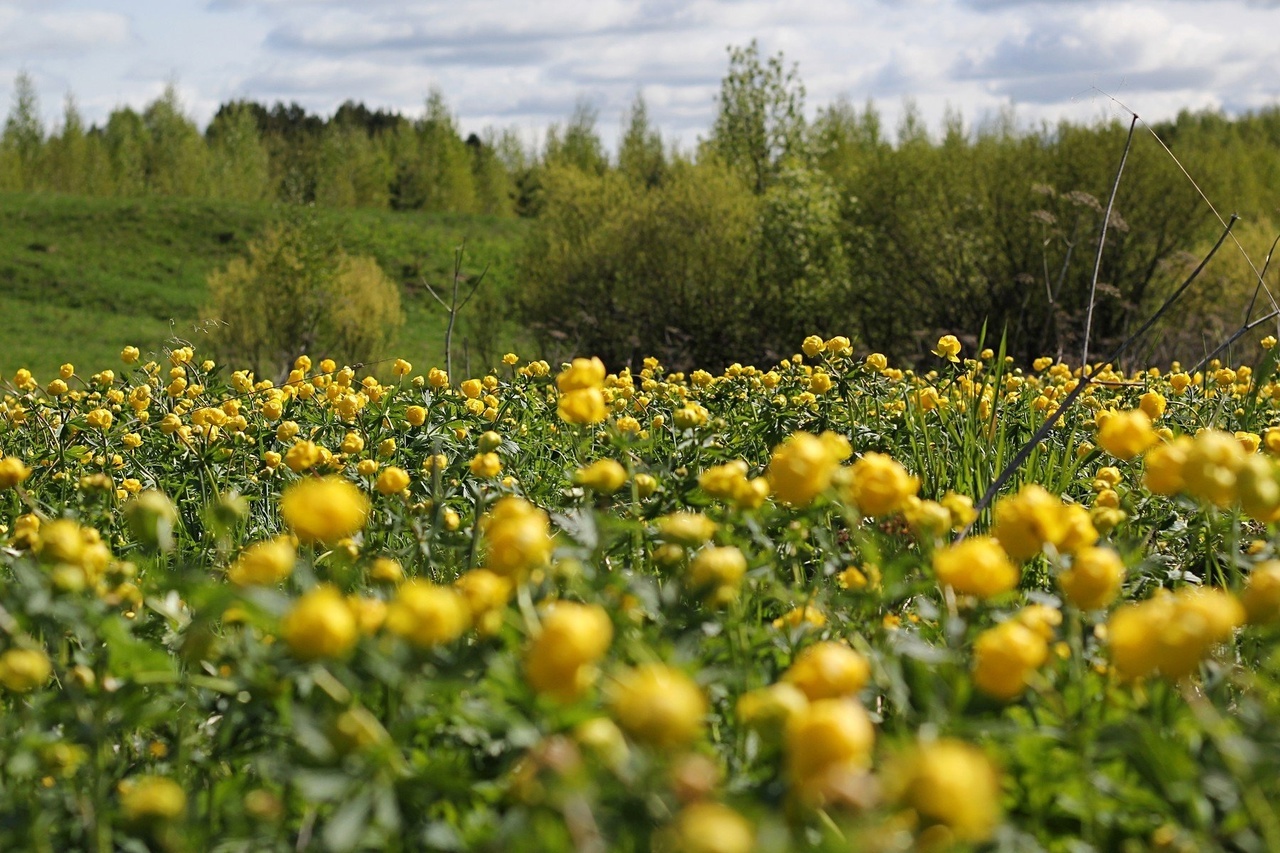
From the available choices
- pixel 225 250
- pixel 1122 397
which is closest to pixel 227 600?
pixel 1122 397

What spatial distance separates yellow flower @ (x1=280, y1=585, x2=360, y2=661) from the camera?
Answer: 3.56 ft

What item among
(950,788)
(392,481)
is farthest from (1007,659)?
(392,481)

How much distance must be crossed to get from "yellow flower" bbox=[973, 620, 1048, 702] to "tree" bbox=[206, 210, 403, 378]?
12.8m

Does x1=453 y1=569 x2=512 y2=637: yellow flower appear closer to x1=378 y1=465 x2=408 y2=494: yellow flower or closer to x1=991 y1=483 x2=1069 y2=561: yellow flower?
x1=991 y1=483 x2=1069 y2=561: yellow flower

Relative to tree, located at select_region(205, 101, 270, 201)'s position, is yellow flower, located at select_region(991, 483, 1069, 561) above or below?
below

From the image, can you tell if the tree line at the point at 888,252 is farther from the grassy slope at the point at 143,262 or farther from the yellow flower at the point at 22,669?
the yellow flower at the point at 22,669

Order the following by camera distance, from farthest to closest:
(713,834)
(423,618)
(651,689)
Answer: (423,618) → (651,689) → (713,834)

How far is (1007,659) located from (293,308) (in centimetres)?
1345

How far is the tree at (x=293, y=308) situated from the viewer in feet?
45.0

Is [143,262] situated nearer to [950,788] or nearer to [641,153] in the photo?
[641,153]

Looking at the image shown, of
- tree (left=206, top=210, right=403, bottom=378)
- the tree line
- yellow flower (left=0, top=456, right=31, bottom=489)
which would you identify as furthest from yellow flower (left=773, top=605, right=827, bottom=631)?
tree (left=206, top=210, right=403, bottom=378)

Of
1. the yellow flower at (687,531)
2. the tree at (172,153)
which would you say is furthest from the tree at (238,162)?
the yellow flower at (687,531)

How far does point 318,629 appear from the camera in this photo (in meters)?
1.08

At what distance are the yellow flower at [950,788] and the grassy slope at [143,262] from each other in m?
16.1
